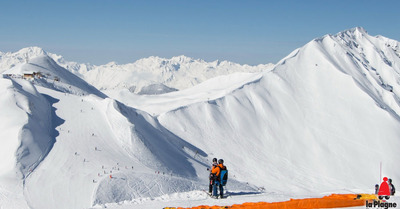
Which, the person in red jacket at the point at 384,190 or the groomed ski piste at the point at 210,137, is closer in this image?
the person in red jacket at the point at 384,190

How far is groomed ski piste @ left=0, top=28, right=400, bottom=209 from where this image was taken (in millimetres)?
36219

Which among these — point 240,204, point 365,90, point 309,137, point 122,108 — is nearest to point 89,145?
point 122,108

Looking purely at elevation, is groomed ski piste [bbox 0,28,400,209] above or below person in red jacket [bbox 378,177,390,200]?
above

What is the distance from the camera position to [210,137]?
67375 mm

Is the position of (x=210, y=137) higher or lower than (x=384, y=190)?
higher

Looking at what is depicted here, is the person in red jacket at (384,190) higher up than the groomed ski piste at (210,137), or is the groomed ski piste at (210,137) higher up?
the groomed ski piste at (210,137)

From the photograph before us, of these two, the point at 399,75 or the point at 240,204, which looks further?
the point at 399,75

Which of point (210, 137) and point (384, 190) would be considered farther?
point (210, 137)

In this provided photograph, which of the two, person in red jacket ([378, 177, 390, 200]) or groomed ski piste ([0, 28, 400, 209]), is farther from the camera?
groomed ski piste ([0, 28, 400, 209])

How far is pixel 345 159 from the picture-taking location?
2707 inches

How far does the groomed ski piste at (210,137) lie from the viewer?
119ft

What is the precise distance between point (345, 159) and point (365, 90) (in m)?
22.1

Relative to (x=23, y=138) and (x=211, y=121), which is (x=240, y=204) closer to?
(x=23, y=138)

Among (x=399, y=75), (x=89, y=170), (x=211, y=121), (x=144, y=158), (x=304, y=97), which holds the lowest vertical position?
(x=89, y=170)
